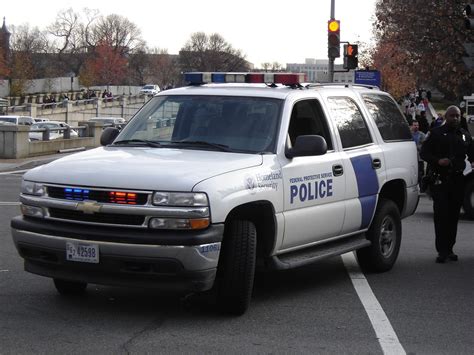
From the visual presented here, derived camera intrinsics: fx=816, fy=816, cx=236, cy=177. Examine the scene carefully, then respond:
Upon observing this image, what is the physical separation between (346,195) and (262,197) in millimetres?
1489

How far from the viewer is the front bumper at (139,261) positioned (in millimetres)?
5988

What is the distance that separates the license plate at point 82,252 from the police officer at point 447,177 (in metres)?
4.59

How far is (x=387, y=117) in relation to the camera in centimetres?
921

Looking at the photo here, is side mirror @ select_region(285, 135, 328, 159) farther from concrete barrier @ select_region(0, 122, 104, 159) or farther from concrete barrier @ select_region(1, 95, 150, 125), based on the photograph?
concrete barrier @ select_region(1, 95, 150, 125)

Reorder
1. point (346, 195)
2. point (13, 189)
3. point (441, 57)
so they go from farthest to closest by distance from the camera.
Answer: point (441, 57) < point (13, 189) < point (346, 195)

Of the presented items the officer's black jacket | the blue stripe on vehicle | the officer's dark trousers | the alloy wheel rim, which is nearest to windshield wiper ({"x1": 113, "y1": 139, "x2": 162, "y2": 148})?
the blue stripe on vehicle

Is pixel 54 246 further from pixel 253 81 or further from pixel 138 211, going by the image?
pixel 253 81

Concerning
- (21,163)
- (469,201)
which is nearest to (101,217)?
(469,201)

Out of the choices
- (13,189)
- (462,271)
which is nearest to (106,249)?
(462,271)

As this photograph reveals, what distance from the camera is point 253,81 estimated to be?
8242 millimetres

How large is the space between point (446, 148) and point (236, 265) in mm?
4011

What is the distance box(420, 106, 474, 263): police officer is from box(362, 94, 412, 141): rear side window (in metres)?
0.36

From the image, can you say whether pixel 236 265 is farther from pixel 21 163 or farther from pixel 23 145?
pixel 23 145

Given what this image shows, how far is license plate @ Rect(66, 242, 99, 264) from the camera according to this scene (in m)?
6.11
